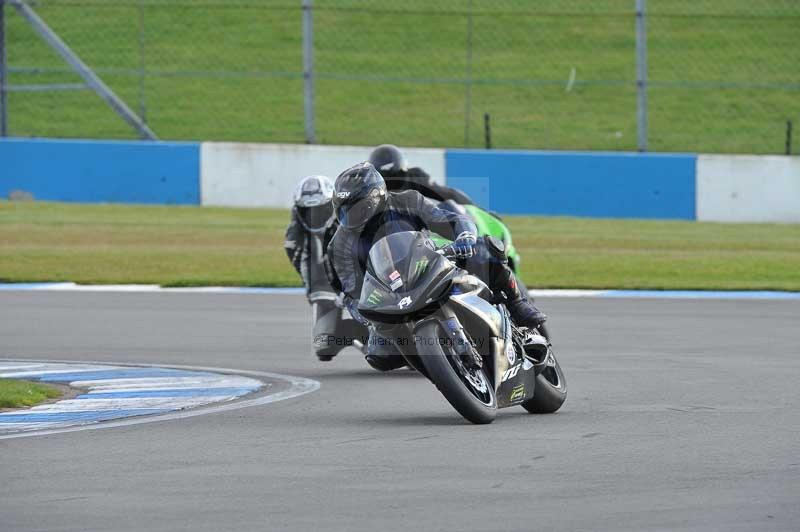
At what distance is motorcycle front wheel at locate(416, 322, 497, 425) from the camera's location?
8.21m

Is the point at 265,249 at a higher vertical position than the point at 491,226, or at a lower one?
lower

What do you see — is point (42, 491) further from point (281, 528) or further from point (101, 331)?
point (101, 331)

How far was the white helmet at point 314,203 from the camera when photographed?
38.0 feet

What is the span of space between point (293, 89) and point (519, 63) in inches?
193

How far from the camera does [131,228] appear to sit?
901 inches

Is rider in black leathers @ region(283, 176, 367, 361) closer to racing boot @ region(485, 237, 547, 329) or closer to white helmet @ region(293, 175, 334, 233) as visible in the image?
white helmet @ region(293, 175, 334, 233)

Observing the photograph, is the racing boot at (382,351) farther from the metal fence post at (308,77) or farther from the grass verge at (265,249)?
the metal fence post at (308,77)

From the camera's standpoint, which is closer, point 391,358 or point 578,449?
point 578,449

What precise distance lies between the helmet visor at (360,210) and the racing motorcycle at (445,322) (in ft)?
1.24

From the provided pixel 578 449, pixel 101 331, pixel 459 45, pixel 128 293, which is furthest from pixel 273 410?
pixel 459 45

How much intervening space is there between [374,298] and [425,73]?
89.9 feet

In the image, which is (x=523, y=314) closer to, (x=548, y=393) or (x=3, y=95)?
(x=548, y=393)

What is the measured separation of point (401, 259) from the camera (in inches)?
328

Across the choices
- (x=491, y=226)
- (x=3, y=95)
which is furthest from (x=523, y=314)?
(x=3, y=95)
